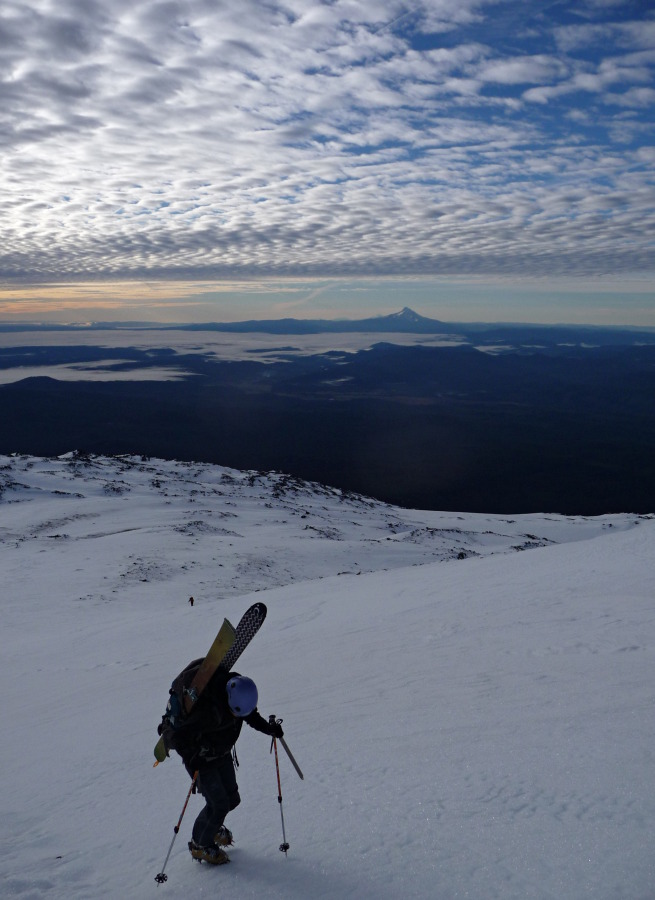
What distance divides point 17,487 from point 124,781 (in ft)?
182

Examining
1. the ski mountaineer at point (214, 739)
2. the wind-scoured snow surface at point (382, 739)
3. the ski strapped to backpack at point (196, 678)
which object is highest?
the ski strapped to backpack at point (196, 678)

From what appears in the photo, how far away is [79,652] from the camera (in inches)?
579

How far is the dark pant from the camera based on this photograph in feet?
15.8

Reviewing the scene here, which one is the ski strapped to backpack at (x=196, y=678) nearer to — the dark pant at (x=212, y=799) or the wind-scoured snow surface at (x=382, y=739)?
the dark pant at (x=212, y=799)

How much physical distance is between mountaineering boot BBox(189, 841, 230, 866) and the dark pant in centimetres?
4

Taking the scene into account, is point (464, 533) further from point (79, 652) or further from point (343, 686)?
point (343, 686)

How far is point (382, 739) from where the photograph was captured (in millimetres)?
6695

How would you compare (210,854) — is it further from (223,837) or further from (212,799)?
(212,799)

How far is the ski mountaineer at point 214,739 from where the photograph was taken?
4551 mm

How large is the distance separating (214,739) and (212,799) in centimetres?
60

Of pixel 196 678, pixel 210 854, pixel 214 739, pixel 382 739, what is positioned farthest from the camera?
pixel 382 739

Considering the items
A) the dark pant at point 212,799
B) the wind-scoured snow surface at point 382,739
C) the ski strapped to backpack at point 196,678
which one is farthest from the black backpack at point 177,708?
the wind-scoured snow surface at point 382,739

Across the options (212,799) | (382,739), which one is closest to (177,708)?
(212,799)

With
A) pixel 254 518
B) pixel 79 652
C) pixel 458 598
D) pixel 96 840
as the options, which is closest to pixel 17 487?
pixel 254 518
